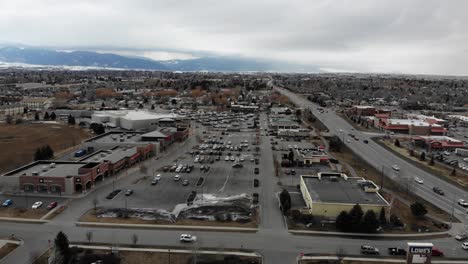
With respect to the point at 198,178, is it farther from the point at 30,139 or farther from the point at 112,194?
the point at 30,139

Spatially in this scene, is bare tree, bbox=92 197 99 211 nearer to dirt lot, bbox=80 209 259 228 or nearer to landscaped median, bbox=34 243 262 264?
dirt lot, bbox=80 209 259 228

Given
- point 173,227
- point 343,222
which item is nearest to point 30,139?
point 173,227

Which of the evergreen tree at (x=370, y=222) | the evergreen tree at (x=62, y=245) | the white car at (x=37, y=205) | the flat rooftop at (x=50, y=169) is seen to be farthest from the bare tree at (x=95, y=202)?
the evergreen tree at (x=370, y=222)

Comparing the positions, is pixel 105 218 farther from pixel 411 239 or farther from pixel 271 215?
pixel 411 239

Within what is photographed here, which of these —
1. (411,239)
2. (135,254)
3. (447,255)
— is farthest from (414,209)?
(135,254)

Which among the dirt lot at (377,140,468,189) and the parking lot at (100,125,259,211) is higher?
the dirt lot at (377,140,468,189)

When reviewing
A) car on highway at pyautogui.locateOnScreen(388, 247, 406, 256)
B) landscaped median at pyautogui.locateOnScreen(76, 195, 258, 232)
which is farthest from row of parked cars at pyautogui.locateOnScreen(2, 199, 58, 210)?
car on highway at pyautogui.locateOnScreen(388, 247, 406, 256)
